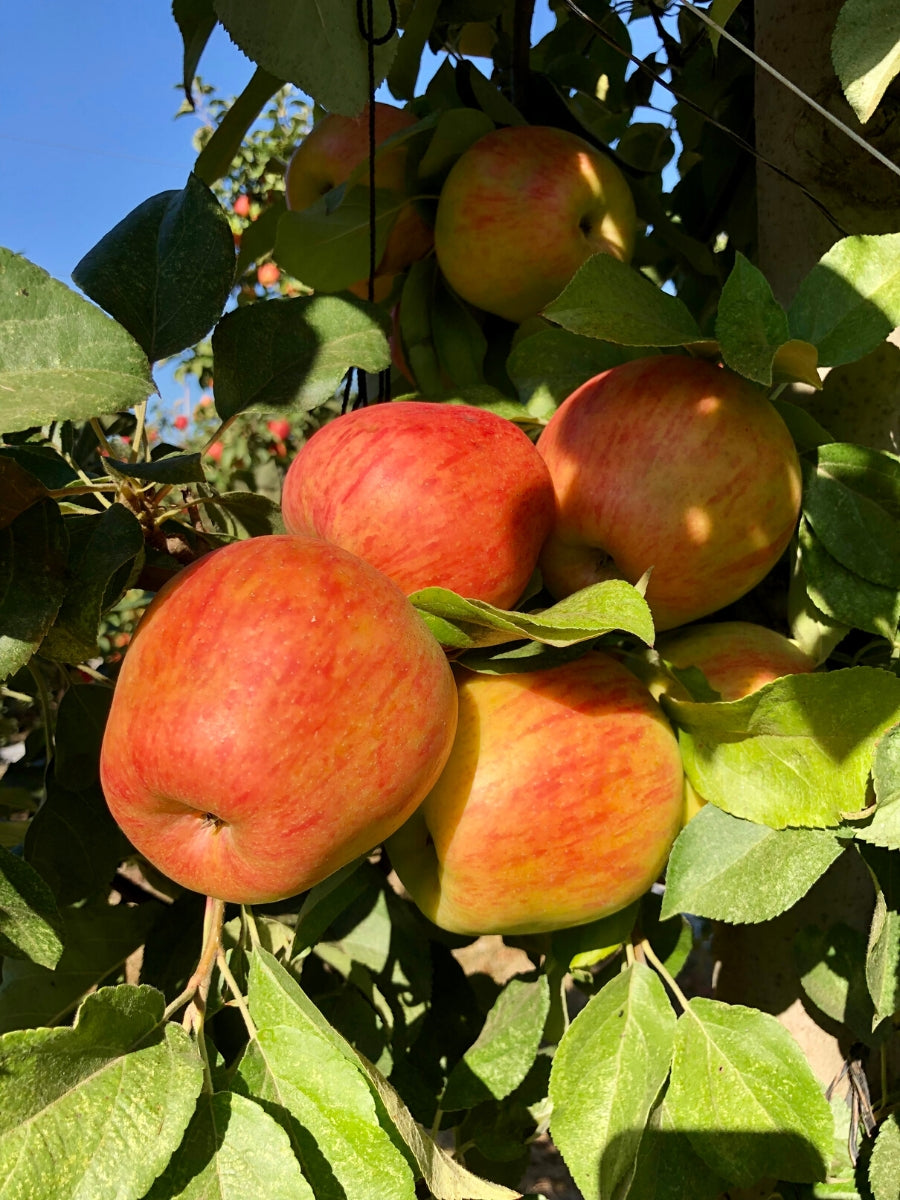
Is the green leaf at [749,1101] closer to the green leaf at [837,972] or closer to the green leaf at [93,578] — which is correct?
the green leaf at [837,972]

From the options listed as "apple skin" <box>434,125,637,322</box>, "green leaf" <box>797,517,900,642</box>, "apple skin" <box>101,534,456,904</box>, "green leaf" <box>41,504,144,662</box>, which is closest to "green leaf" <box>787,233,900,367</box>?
"green leaf" <box>797,517,900,642</box>

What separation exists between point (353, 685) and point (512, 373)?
39 centimetres

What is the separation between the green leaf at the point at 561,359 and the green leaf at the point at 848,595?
0.72 feet

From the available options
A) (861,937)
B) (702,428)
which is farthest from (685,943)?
(702,428)

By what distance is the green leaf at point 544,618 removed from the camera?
0.47 m

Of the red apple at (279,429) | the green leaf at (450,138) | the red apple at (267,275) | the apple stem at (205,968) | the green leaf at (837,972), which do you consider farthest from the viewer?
the red apple at (279,429)

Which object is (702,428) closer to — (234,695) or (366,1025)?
(234,695)

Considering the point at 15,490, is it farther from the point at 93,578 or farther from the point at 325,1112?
the point at 325,1112

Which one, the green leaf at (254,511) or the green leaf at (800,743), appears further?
the green leaf at (254,511)

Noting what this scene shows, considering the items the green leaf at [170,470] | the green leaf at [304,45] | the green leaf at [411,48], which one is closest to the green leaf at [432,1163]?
the green leaf at [170,470]

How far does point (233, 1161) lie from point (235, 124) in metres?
0.83

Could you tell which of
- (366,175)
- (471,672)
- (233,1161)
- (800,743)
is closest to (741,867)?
(800,743)

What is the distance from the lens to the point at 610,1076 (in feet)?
1.95

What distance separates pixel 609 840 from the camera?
58cm
